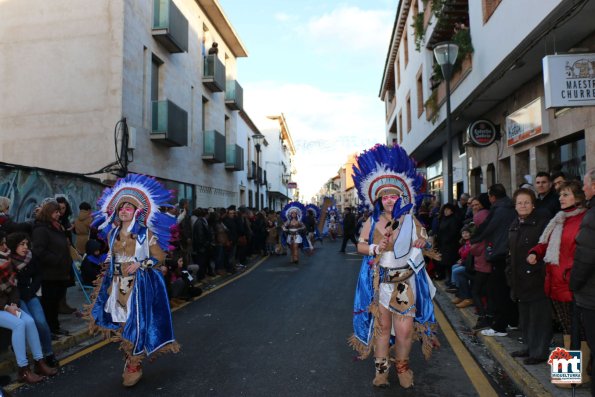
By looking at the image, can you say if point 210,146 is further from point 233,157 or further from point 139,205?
point 139,205

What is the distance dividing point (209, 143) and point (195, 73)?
3042 millimetres

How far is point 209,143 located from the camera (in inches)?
837

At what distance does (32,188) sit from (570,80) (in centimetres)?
904

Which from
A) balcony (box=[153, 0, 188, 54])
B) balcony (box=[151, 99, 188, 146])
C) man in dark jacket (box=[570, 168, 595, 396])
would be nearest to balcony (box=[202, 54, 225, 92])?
balcony (box=[153, 0, 188, 54])

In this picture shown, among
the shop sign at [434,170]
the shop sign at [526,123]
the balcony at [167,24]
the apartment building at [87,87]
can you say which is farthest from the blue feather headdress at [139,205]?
the shop sign at [434,170]

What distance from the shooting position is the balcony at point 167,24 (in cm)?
1531

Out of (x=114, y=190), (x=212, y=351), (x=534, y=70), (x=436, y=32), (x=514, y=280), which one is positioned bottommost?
(x=212, y=351)

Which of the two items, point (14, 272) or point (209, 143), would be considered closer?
point (14, 272)

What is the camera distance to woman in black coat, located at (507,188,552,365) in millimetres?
4547

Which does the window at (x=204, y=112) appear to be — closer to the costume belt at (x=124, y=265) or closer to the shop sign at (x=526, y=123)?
the shop sign at (x=526, y=123)

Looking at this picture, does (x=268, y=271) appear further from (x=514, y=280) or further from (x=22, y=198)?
(x=514, y=280)

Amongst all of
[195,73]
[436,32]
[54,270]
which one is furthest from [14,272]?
[195,73]

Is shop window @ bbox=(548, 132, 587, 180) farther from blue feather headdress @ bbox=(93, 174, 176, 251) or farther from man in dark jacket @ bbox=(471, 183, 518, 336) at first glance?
blue feather headdress @ bbox=(93, 174, 176, 251)

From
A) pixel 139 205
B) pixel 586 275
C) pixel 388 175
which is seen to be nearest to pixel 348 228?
pixel 388 175
